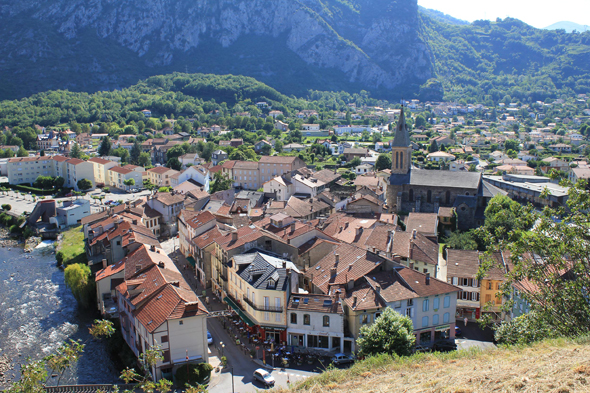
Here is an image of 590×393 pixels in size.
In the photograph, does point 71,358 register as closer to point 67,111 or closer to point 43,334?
point 43,334

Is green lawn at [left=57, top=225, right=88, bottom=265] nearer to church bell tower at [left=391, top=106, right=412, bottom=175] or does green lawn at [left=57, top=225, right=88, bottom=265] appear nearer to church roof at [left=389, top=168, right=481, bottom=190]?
church roof at [left=389, top=168, right=481, bottom=190]

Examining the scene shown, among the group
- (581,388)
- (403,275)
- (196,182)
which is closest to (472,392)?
(581,388)

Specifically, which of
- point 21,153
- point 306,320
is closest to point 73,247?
point 306,320

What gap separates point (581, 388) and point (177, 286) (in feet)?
85.2

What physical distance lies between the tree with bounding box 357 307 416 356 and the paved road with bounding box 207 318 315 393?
13.1 ft

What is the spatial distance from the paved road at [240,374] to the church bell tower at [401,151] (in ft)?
146

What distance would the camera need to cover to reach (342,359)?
100 feet

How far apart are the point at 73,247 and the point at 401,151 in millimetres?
45633

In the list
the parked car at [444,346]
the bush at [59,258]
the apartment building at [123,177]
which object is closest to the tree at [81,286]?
the bush at [59,258]

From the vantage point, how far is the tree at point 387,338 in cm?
2802

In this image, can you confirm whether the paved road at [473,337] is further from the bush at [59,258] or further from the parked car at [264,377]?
the bush at [59,258]

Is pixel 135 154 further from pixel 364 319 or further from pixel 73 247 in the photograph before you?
pixel 364 319

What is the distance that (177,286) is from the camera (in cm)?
3406

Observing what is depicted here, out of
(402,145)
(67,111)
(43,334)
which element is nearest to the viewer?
(43,334)
